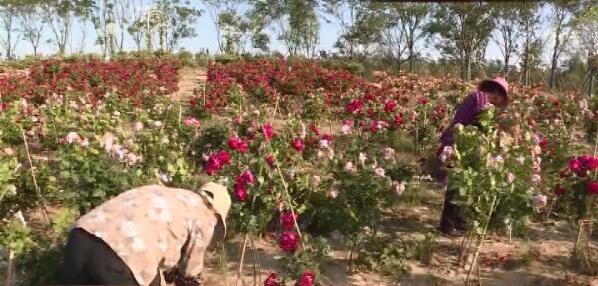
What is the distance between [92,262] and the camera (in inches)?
96.6

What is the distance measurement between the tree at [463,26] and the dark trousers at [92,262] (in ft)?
83.1

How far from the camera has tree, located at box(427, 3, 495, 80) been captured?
94.1 ft

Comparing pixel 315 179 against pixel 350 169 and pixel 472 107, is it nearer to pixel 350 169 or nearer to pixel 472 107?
pixel 350 169

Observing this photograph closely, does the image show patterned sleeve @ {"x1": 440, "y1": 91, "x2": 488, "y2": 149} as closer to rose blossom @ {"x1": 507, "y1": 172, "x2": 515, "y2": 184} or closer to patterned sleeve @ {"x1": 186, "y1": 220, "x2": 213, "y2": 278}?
rose blossom @ {"x1": 507, "y1": 172, "x2": 515, "y2": 184}

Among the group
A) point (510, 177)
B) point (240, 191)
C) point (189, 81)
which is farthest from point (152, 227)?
point (189, 81)

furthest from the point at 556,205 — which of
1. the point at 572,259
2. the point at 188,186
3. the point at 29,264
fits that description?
the point at 29,264

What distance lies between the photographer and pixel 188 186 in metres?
4.06

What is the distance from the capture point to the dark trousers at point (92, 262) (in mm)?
2451

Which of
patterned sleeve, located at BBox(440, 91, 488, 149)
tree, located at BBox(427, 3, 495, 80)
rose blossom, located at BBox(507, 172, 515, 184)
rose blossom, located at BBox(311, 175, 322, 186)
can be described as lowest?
rose blossom, located at BBox(311, 175, 322, 186)

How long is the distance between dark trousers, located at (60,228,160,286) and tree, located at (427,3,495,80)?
25.3 meters

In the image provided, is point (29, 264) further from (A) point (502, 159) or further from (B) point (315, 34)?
(B) point (315, 34)

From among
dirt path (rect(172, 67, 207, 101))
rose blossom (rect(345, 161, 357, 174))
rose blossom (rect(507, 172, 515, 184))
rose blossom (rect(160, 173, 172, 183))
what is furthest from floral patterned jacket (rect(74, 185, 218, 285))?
dirt path (rect(172, 67, 207, 101))

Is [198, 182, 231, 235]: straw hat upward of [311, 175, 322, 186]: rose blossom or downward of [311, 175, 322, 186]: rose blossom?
upward

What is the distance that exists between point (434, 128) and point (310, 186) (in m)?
3.46
